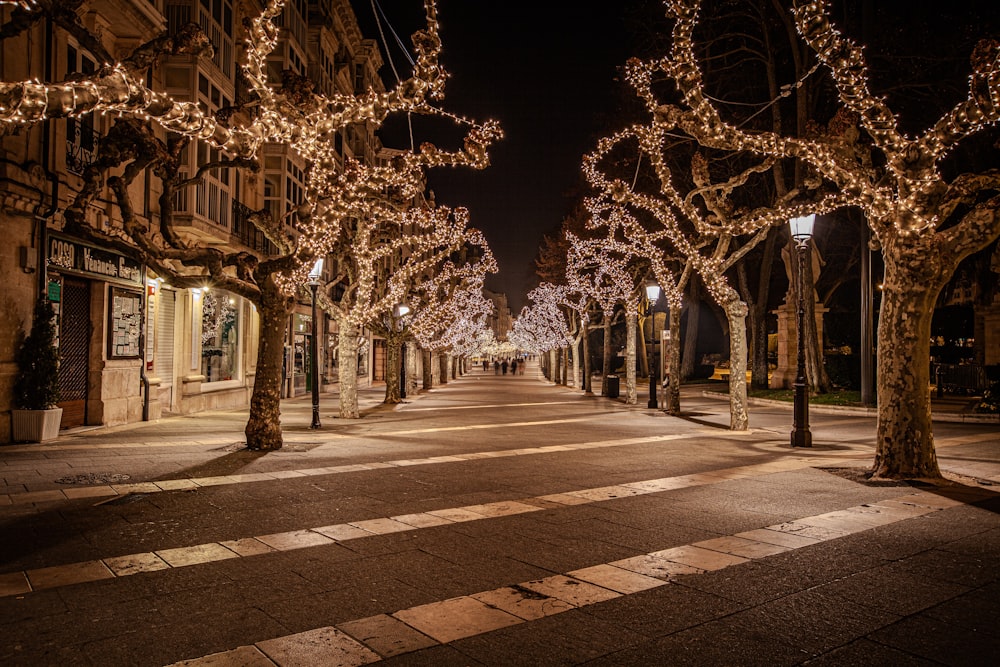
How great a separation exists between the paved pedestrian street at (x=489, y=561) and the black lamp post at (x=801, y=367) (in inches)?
70.2

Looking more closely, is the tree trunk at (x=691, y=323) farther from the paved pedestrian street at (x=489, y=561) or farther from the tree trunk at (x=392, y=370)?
the paved pedestrian street at (x=489, y=561)

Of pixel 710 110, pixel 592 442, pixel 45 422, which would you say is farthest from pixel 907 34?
pixel 45 422

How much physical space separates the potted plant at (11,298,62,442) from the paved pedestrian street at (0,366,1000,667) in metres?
1.39

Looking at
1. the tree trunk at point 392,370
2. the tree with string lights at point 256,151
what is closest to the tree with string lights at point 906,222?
the tree with string lights at point 256,151

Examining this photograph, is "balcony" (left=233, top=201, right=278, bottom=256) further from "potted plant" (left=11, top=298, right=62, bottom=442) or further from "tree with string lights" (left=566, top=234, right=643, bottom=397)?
"tree with string lights" (left=566, top=234, right=643, bottom=397)

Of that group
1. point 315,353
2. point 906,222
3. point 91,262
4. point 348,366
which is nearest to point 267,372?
point 315,353

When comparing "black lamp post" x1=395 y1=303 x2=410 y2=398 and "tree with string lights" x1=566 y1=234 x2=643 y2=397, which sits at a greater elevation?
"tree with string lights" x1=566 y1=234 x2=643 y2=397

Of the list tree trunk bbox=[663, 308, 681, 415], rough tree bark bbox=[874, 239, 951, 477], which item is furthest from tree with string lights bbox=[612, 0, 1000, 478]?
tree trunk bbox=[663, 308, 681, 415]

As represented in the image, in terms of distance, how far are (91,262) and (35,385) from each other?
3.47 metres

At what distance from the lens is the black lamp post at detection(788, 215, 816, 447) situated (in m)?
13.8

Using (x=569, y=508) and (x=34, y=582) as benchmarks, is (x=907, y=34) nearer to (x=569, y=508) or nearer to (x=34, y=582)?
(x=569, y=508)

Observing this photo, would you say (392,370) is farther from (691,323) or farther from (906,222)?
(691,323)

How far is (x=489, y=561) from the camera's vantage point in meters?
5.92

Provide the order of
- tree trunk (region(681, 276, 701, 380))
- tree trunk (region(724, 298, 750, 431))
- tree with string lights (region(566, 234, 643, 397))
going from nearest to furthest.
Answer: tree trunk (region(724, 298, 750, 431)) < tree with string lights (region(566, 234, 643, 397)) < tree trunk (region(681, 276, 701, 380))
